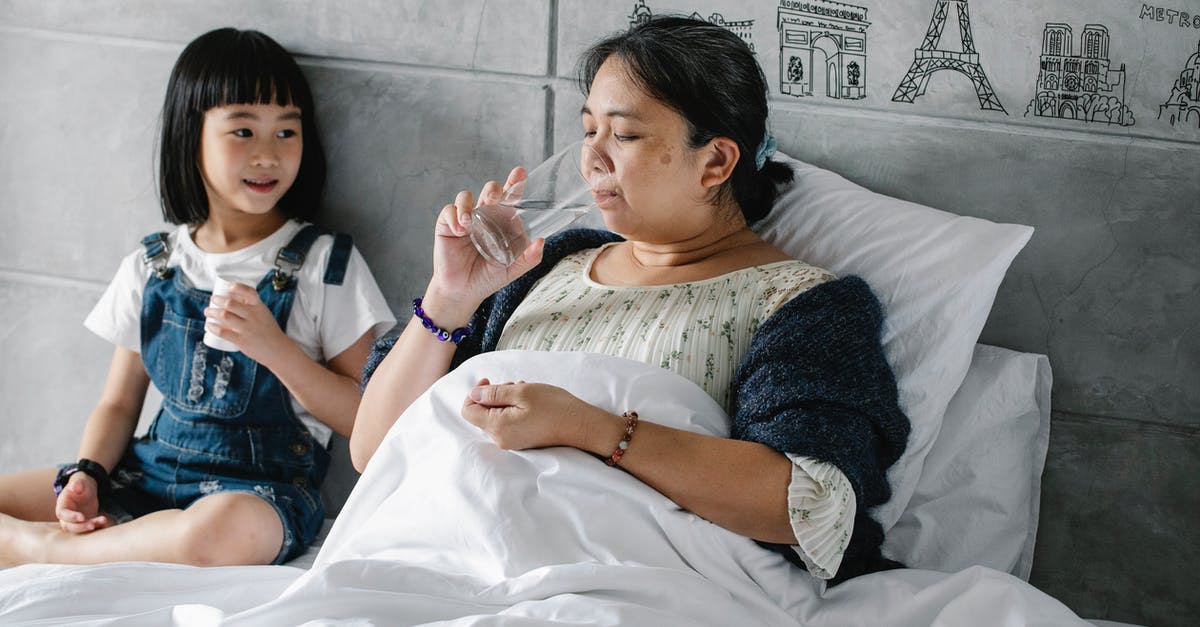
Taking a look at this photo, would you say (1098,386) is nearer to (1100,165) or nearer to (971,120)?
(1100,165)

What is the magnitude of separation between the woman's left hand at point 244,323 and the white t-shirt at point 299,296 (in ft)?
0.41

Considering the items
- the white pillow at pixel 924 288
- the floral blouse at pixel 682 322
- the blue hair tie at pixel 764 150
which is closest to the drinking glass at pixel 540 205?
the floral blouse at pixel 682 322

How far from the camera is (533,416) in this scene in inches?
52.6

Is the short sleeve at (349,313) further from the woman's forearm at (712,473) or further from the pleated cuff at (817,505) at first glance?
the pleated cuff at (817,505)

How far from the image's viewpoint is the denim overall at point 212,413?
195 centimetres

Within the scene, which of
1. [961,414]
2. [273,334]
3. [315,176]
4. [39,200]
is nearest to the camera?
[961,414]

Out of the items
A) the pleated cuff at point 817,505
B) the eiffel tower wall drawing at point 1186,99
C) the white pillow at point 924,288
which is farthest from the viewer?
the eiffel tower wall drawing at point 1186,99

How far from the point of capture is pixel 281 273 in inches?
77.8

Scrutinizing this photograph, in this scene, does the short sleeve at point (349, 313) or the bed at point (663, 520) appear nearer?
the bed at point (663, 520)

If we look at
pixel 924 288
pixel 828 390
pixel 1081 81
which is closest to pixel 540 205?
pixel 828 390

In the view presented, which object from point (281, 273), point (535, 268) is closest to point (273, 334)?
point (281, 273)

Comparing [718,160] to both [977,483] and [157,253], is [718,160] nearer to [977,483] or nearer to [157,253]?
[977,483]

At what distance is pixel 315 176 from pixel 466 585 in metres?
1.06

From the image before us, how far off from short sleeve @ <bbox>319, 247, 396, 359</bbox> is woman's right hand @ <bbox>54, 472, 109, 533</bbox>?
18.4 inches
